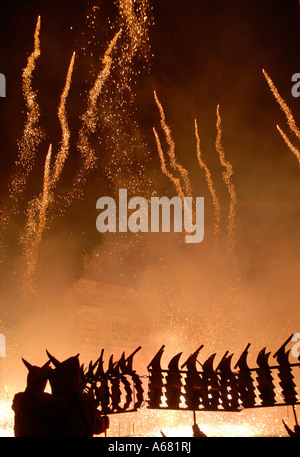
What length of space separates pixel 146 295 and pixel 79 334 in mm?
3976

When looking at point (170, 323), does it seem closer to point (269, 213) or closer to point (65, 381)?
point (269, 213)

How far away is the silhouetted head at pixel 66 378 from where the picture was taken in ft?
10.9

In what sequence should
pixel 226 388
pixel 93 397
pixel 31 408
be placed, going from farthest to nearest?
pixel 226 388 → pixel 93 397 → pixel 31 408

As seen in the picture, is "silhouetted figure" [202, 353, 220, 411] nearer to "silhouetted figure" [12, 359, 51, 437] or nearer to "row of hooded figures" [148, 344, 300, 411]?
"row of hooded figures" [148, 344, 300, 411]

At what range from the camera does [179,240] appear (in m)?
19.0

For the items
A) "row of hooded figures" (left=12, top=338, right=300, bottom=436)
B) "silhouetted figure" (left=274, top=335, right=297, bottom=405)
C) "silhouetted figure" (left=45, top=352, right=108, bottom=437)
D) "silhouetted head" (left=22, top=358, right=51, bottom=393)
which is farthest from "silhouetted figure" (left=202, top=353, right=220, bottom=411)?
"silhouetted head" (left=22, top=358, right=51, bottom=393)

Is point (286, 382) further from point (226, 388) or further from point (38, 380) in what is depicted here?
point (38, 380)

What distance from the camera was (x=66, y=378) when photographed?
3.37 metres

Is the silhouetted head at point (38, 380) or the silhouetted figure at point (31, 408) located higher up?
the silhouetted head at point (38, 380)

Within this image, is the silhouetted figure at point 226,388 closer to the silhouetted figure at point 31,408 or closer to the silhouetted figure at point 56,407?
the silhouetted figure at point 56,407

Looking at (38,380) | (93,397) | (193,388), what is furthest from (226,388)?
(38,380)

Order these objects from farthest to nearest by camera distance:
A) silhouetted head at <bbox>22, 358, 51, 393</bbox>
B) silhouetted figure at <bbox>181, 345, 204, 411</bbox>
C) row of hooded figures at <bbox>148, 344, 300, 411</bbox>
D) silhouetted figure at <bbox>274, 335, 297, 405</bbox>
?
silhouetted figure at <bbox>181, 345, 204, 411</bbox> → row of hooded figures at <bbox>148, 344, 300, 411</bbox> → silhouetted figure at <bbox>274, 335, 297, 405</bbox> → silhouetted head at <bbox>22, 358, 51, 393</bbox>

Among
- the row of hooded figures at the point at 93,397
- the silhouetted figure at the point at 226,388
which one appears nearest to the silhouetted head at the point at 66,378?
the row of hooded figures at the point at 93,397

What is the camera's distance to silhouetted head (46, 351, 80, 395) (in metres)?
3.33
